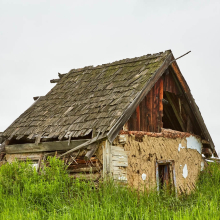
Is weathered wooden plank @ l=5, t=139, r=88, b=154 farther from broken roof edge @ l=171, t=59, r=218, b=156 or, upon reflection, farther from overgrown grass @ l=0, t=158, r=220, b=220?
broken roof edge @ l=171, t=59, r=218, b=156

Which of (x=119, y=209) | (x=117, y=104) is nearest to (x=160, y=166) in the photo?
(x=117, y=104)

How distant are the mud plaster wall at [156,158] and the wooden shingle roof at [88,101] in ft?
2.88

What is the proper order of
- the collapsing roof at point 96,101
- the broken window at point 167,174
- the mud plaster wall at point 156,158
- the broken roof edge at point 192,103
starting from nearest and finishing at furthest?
the collapsing roof at point 96,101
the mud plaster wall at point 156,158
the broken window at point 167,174
the broken roof edge at point 192,103

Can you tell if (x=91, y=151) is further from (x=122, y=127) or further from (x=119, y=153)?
(x=122, y=127)

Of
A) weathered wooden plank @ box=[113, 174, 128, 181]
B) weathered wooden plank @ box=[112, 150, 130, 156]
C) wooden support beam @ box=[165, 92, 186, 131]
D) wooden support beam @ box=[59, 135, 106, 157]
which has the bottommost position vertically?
weathered wooden plank @ box=[113, 174, 128, 181]

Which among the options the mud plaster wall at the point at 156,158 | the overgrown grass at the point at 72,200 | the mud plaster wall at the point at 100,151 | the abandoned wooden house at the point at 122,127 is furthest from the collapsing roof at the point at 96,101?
the overgrown grass at the point at 72,200

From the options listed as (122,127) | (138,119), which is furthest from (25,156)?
(138,119)

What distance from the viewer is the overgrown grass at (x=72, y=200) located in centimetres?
696

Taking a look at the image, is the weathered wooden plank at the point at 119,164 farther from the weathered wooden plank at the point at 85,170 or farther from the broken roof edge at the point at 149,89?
the broken roof edge at the point at 149,89

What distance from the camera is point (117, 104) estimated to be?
31.9 ft

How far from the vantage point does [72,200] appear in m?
7.96

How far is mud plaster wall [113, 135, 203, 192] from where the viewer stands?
385 inches

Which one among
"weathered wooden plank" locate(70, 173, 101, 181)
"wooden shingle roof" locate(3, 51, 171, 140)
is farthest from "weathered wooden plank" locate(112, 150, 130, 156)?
"wooden shingle roof" locate(3, 51, 171, 140)

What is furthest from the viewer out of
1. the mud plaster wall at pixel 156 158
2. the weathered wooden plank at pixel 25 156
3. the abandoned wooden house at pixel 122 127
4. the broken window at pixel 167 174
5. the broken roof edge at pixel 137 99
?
the broken window at pixel 167 174
